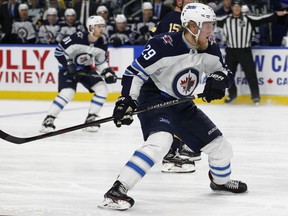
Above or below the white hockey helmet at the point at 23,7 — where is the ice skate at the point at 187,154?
above

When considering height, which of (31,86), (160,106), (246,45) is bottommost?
(31,86)

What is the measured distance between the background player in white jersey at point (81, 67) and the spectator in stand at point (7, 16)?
15.2 feet

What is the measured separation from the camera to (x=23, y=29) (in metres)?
13.0

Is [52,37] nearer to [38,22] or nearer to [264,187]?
[38,22]

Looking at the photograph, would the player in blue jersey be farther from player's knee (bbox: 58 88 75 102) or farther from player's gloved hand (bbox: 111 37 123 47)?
player's gloved hand (bbox: 111 37 123 47)

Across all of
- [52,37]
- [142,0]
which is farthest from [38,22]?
[142,0]

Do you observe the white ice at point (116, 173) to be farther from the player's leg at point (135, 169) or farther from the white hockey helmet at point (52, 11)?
the white hockey helmet at point (52, 11)

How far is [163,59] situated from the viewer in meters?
4.50

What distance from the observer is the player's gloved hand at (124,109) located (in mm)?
4285

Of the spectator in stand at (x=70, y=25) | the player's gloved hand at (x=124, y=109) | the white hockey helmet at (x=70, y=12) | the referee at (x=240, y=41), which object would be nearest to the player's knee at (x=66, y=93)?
the referee at (x=240, y=41)

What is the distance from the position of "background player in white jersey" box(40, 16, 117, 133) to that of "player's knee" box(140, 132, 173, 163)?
3.82 m

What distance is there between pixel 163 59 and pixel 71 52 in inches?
155

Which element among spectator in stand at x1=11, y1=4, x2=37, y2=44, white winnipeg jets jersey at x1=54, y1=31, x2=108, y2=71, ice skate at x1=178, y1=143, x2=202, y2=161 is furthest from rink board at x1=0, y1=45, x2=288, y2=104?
ice skate at x1=178, y1=143, x2=202, y2=161

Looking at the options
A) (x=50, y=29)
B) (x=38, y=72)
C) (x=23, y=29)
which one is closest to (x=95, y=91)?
(x=38, y=72)
